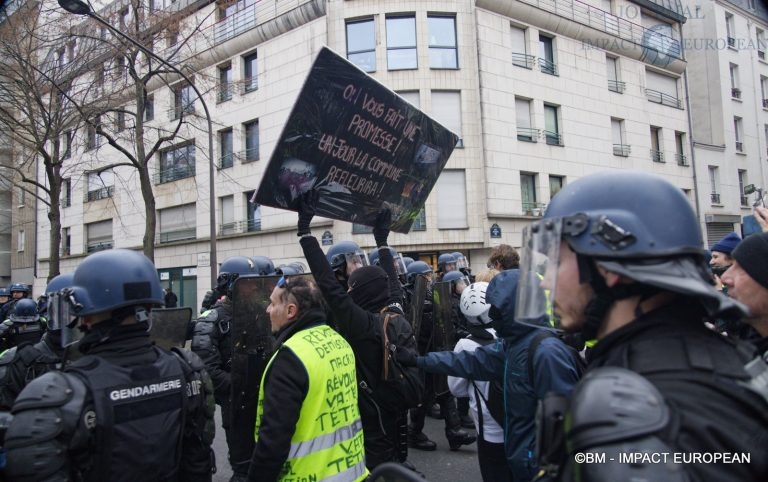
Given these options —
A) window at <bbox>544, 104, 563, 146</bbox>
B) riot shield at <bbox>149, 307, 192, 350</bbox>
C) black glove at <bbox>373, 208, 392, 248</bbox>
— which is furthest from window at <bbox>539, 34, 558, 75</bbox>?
riot shield at <bbox>149, 307, 192, 350</bbox>

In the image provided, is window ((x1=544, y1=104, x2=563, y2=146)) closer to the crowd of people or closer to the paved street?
the crowd of people

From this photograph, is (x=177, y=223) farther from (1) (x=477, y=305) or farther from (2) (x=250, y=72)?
(1) (x=477, y=305)

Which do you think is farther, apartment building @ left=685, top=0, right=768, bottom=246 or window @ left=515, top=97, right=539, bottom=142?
apartment building @ left=685, top=0, right=768, bottom=246

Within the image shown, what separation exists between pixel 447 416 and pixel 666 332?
477 cm

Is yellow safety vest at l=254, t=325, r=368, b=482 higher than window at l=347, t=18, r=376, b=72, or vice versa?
window at l=347, t=18, r=376, b=72

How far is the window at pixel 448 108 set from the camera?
17.2 meters

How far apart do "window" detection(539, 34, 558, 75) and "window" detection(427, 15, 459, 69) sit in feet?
13.2

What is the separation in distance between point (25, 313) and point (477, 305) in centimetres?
412

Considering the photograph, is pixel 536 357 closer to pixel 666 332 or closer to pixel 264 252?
pixel 666 332

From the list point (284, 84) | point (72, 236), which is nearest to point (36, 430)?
point (284, 84)

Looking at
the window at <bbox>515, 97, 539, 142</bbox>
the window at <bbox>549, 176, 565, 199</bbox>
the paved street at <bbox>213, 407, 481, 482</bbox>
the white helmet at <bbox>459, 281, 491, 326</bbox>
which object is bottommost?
the paved street at <bbox>213, 407, 481, 482</bbox>

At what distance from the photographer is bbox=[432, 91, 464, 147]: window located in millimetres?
17234

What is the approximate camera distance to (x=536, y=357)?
90.7 inches

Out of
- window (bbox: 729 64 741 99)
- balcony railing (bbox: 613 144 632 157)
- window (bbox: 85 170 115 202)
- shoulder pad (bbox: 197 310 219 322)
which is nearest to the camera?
shoulder pad (bbox: 197 310 219 322)
